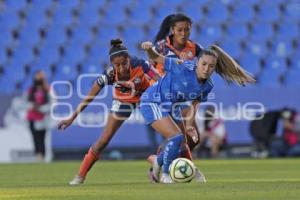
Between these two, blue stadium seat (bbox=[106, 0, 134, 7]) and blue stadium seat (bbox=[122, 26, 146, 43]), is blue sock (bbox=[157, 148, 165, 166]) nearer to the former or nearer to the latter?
blue stadium seat (bbox=[122, 26, 146, 43])

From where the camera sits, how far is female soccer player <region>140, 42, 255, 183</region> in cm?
1056

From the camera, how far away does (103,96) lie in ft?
70.9

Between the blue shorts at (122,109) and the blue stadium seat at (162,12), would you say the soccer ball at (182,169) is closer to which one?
the blue shorts at (122,109)

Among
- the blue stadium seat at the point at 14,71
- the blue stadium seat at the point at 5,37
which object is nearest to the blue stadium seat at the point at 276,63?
the blue stadium seat at the point at 14,71

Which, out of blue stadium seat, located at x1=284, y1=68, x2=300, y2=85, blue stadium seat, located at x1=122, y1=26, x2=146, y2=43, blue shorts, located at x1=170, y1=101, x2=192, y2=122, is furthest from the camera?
blue stadium seat, located at x1=122, y1=26, x2=146, y2=43

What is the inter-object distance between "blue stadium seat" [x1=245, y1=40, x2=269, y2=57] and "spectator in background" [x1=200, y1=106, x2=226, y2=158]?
317 centimetres

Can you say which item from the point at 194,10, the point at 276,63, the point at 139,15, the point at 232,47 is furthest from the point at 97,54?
the point at 276,63

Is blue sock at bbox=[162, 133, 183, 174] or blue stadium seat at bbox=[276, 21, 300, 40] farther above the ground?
blue stadium seat at bbox=[276, 21, 300, 40]

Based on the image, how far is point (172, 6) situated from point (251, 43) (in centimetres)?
247

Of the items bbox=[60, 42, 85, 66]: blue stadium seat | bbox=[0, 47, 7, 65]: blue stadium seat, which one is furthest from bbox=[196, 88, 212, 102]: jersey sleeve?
bbox=[0, 47, 7, 65]: blue stadium seat

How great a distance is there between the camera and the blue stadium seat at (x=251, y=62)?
2433 centimetres

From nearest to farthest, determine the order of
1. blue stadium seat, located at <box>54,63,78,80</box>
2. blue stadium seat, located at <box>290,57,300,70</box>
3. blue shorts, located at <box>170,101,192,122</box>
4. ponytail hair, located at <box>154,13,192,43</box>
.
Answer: blue shorts, located at <box>170,101,192,122</box> < ponytail hair, located at <box>154,13,192,43</box> < blue stadium seat, located at <box>54,63,78,80</box> < blue stadium seat, located at <box>290,57,300,70</box>

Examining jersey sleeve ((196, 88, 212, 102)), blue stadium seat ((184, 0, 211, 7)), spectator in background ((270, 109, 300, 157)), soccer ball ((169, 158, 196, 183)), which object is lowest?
spectator in background ((270, 109, 300, 157))

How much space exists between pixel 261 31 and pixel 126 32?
146 inches
